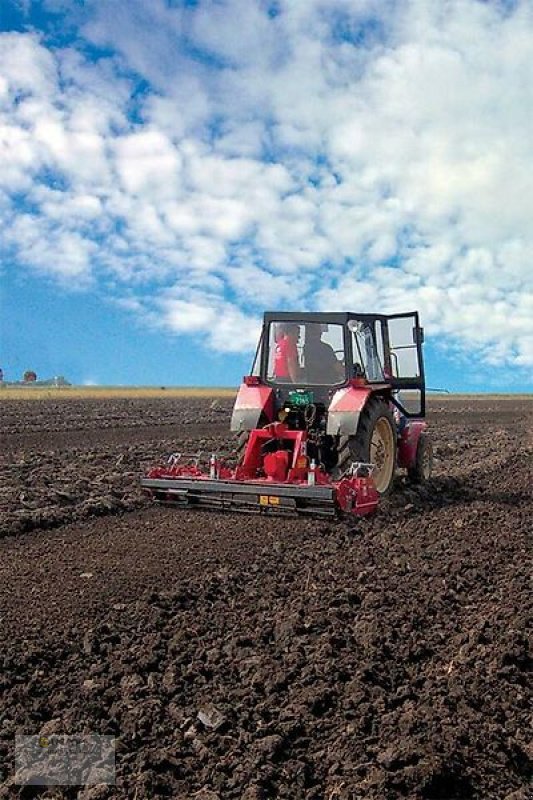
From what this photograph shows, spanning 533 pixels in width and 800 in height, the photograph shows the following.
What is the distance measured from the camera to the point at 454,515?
8.16 metres

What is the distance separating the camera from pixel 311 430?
875 centimetres

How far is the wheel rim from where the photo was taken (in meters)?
9.03

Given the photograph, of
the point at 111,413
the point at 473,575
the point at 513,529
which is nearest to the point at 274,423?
the point at 513,529

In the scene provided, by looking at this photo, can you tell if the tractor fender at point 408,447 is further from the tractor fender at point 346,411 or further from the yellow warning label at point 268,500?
the yellow warning label at point 268,500

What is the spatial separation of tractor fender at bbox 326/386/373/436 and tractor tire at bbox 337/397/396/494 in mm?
146

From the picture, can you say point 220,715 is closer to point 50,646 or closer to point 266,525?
→ point 50,646

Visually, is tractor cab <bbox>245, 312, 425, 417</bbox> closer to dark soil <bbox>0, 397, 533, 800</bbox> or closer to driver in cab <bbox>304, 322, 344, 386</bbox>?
driver in cab <bbox>304, 322, 344, 386</bbox>

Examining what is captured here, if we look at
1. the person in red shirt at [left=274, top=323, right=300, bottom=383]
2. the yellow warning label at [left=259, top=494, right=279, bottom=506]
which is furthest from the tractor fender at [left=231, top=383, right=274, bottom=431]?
the yellow warning label at [left=259, top=494, right=279, bottom=506]

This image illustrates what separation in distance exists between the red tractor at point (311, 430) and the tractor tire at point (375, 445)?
0.04ft

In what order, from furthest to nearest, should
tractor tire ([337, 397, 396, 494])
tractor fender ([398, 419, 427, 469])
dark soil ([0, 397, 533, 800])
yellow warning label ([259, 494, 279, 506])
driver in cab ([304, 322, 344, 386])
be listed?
tractor fender ([398, 419, 427, 469]) < driver in cab ([304, 322, 344, 386]) < tractor tire ([337, 397, 396, 494]) < yellow warning label ([259, 494, 279, 506]) < dark soil ([0, 397, 533, 800])

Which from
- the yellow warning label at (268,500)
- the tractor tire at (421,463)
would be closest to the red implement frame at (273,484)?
the yellow warning label at (268,500)

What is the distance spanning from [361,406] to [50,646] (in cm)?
449

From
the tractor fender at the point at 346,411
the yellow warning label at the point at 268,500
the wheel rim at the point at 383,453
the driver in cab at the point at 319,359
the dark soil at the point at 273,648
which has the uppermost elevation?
the driver in cab at the point at 319,359

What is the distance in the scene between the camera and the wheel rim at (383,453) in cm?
903
